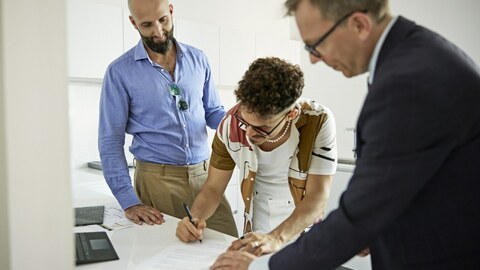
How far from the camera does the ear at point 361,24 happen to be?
83 centimetres

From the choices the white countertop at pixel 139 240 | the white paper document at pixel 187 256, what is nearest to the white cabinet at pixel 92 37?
the white countertop at pixel 139 240

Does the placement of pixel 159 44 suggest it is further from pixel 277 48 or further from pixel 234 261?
pixel 277 48

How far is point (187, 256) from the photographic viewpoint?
50.0 inches

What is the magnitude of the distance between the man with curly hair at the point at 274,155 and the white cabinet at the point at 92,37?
1.57 metres

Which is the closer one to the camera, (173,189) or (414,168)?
(414,168)

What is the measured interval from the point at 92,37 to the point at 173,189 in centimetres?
147

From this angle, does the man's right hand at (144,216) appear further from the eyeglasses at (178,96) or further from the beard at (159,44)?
the beard at (159,44)

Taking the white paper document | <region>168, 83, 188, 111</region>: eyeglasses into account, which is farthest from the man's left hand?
<region>168, 83, 188, 111</region>: eyeglasses

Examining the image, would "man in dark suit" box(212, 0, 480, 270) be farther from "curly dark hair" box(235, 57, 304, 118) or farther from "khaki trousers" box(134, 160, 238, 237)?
"khaki trousers" box(134, 160, 238, 237)

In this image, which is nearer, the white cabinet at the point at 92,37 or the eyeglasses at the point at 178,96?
the eyeglasses at the point at 178,96

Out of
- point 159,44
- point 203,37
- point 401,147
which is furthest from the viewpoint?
point 203,37

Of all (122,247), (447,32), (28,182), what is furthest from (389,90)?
(447,32)

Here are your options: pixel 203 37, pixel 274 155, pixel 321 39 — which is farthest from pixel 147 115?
pixel 203 37

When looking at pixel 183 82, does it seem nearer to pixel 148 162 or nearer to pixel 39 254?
pixel 148 162
